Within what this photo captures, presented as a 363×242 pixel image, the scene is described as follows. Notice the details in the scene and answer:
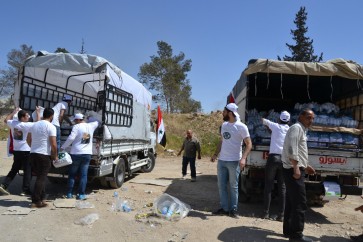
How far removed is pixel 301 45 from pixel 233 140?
3610 cm

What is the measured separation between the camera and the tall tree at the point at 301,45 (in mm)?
38562

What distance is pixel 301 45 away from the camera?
39.1m

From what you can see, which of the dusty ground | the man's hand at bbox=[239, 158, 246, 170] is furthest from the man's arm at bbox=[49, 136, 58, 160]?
the man's hand at bbox=[239, 158, 246, 170]

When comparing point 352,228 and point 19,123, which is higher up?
point 19,123

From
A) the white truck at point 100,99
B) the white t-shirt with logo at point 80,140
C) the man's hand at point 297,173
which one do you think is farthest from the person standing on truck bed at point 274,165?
the white t-shirt with logo at point 80,140

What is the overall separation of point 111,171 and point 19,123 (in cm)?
222

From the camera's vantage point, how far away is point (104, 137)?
7.53m

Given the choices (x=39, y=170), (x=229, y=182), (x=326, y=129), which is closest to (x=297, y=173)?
(x=229, y=182)

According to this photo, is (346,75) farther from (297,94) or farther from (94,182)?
(94,182)

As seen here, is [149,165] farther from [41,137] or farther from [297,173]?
[297,173]

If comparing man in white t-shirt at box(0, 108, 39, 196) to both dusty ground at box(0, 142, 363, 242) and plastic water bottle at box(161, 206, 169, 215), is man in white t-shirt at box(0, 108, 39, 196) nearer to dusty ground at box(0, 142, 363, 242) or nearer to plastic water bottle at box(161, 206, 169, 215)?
dusty ground at box(0, 142, 363, 242)

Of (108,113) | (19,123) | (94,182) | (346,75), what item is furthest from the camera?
(94,182)

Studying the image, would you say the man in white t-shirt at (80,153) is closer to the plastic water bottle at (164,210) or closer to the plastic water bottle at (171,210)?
the plastic water bottle at (164,210)

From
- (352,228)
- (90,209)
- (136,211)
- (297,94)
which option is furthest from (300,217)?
(297,94)
